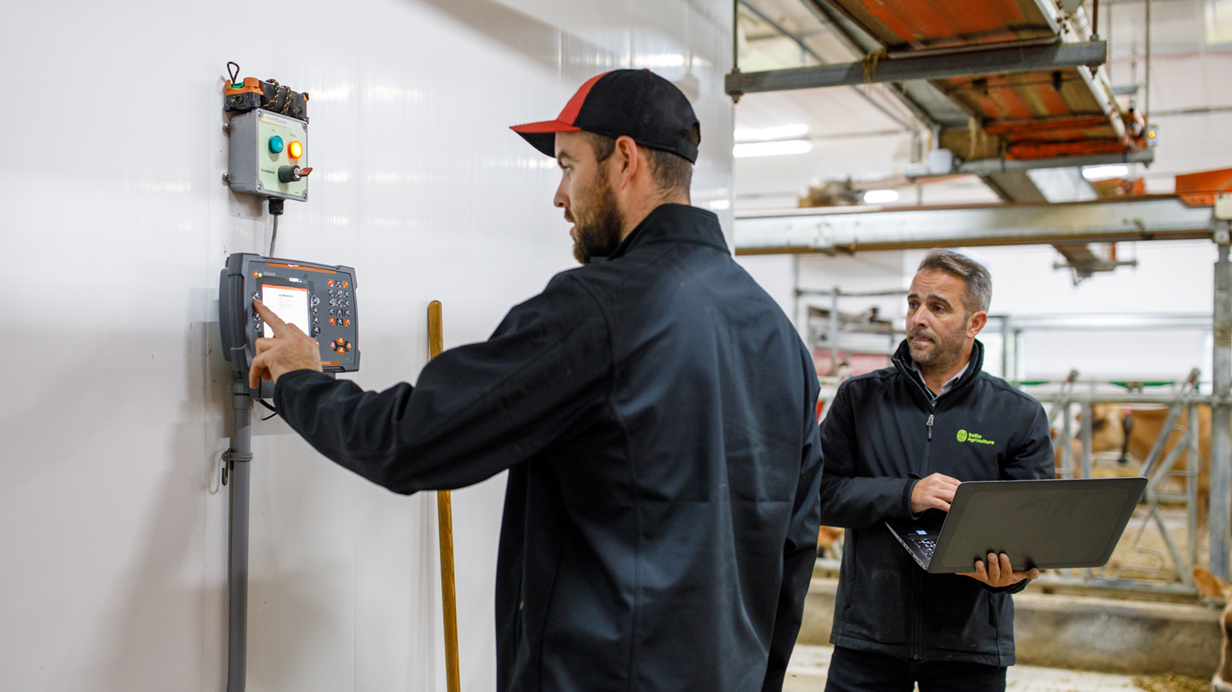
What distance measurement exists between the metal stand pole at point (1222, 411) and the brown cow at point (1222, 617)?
229 millimetres

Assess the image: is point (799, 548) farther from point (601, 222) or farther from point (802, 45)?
point (802, 45)

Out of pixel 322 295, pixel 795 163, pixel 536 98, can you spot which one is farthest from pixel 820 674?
pixel 795 163

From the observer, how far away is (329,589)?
78.4 inches

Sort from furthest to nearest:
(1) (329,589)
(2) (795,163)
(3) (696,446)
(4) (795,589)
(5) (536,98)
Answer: (2) (795,163), (5) (536,98), (1) (329,589), (4) (795,589), (3) (696,446)

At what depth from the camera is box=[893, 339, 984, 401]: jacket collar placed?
2.28 m

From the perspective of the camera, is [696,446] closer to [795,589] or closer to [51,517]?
[795,589]

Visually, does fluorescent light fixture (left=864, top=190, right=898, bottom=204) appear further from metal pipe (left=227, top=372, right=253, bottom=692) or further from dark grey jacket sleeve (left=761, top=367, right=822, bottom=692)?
metal pipe (left=227, top=372, right=253, bottom=692)

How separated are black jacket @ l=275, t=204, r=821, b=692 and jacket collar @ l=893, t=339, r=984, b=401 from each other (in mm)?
1072

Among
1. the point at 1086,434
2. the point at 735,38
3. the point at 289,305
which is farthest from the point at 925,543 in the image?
the point at 1086,434

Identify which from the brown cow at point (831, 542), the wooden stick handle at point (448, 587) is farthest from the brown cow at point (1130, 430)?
the wooden stick handle at point (448, 587)

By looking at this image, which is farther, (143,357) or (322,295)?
(322,295)

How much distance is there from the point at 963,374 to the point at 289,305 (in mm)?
1612

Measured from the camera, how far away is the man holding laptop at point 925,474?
84.8 inches

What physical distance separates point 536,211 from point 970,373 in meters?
1.30
